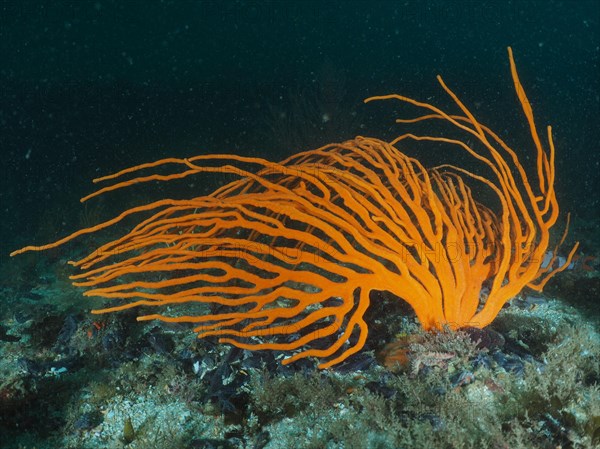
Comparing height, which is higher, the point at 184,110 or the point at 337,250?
the point at 337,250

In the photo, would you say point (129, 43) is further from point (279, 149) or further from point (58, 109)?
point (279, 149)

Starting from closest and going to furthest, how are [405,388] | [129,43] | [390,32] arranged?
[405,388] < [129,43] < [390,32]

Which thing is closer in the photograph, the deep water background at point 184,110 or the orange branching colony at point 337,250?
the orange branching colony at point 337,250

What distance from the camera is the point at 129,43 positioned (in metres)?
69.6

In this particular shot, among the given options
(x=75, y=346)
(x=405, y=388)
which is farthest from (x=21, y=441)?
(x=405, y=388)

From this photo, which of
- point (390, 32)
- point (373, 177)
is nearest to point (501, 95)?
point (373, 177)

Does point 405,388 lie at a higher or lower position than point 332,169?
lower

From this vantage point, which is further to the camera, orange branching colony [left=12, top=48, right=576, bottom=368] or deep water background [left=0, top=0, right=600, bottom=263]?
deep water background [left=0, top=0, right=600, bottom=263]

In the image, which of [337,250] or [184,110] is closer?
[337,250]

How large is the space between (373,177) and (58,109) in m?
25.8

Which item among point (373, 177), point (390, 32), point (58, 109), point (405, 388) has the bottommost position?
point (58, 109)

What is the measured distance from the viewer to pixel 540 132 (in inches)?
595

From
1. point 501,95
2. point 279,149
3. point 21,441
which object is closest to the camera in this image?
point 21,441

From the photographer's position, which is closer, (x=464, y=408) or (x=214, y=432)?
(x=464, y=408)
